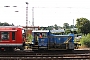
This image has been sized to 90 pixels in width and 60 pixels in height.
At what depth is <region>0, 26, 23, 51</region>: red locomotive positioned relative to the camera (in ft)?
71.0

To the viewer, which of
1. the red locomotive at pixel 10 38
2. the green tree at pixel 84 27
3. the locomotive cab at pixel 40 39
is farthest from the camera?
the green tree at pixel 84 27

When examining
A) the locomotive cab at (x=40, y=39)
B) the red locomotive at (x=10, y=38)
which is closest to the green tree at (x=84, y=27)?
the locomotive cab at (x=40, y=39)

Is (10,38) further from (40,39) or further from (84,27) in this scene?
(84,27)

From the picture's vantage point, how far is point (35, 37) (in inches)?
866

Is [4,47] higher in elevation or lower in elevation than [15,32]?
lower

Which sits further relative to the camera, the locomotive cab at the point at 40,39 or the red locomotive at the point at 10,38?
the locomotive cab at the point at 40,39

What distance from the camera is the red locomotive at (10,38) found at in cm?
2164

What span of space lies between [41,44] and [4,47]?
383 centimetres

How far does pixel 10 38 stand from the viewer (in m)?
21.8

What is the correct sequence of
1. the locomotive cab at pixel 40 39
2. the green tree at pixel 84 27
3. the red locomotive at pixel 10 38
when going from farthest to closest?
the green tree at pixel 84 27, the locomotive cab at pixel 40 39, the red locomotive at pixel 10 38

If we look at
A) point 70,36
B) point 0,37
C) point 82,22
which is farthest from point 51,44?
point 82,22

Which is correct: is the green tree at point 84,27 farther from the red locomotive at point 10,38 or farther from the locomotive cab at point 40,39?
the red locomotive at point 10,38

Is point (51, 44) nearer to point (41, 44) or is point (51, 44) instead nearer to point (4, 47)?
point (41, 44)

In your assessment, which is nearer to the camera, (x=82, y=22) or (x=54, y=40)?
(x=54, y=40)
